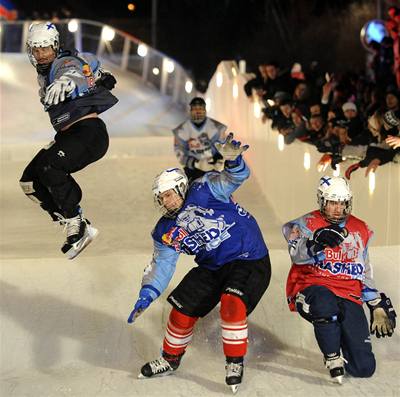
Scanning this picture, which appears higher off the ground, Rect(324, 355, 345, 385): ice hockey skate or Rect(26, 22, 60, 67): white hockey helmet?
Rect(26, 22, 60, 67): white hockey helmet

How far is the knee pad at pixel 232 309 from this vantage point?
18.6 ft

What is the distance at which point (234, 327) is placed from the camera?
5.67 metres

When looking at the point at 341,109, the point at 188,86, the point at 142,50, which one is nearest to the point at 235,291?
the point at 341,109

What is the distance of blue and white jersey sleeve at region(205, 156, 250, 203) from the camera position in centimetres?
572

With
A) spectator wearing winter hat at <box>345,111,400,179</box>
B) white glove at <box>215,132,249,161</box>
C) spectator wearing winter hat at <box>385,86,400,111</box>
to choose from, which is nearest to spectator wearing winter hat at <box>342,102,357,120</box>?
spectator wearing winter hat at <box>385,86,400,111</box>

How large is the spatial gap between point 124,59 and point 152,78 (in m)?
0.85

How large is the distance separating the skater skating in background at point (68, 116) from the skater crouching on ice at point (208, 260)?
55cm

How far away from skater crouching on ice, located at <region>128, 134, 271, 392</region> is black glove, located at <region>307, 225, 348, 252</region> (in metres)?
0.43

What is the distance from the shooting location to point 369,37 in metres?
15.6

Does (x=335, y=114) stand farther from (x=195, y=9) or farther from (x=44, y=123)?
(x=195, y=9)

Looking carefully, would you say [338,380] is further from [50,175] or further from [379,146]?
[379,146]

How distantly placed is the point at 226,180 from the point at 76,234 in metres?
1.03

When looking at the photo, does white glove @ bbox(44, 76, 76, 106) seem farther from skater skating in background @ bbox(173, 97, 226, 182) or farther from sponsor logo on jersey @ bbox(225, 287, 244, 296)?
skater skating in background @ bbox(173, 97, 226, 182)

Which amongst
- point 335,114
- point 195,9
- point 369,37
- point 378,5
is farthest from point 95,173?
point 195,9
